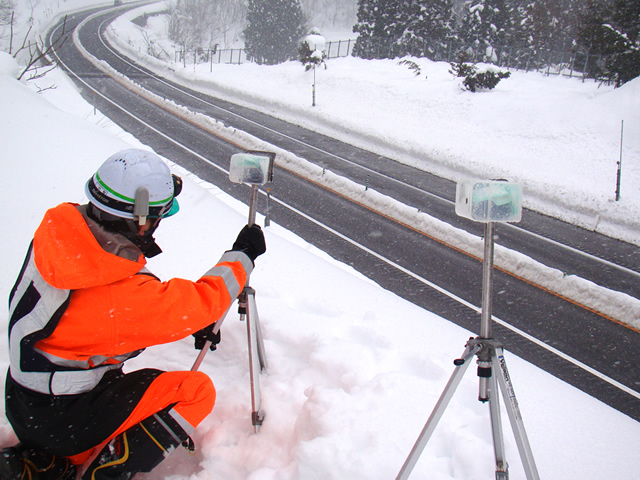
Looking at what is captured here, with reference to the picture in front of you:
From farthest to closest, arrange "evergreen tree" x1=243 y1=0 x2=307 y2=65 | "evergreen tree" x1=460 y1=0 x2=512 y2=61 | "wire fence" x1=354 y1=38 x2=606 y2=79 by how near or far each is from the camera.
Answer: "evergreen tree" x1=243 y1=0 x2=307 y2=65 < "evergreen tree" x1=460 y1=0 x2=512 y2=61 < "wire fence" x1=354 y1=38 x2=606 y2=79

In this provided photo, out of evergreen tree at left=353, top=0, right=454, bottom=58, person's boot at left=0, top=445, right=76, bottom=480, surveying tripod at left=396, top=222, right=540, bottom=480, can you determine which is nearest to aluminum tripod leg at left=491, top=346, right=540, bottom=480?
surveying tripod at left=396, top=222, right=540, bottom=480

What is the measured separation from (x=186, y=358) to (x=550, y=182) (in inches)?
478

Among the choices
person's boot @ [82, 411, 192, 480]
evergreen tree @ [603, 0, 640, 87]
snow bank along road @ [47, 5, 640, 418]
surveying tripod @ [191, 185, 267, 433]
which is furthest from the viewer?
evergreen tree @ [603, 0, 640, 87]

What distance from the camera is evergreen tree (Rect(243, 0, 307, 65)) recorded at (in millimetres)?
48969

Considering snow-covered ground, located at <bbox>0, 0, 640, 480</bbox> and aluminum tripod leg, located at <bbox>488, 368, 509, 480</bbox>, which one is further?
snow-covered ground, located at <bbox>0, 0, 640, 480</bbox>

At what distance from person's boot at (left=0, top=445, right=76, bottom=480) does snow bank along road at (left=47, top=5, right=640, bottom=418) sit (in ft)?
17.2

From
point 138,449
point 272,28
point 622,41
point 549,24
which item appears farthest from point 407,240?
point 272,28

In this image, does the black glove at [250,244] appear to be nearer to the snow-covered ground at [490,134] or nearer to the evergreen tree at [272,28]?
the snow-covered ground at [490,134]

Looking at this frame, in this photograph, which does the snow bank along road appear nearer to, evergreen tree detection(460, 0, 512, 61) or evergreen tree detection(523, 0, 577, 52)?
evergreen tree detection(460, 0, 512, 61)

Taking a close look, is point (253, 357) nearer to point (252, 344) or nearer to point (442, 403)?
Result: point (252, 344)

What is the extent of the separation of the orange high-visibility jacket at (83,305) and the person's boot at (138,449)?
350mm

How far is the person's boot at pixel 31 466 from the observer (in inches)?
80.7

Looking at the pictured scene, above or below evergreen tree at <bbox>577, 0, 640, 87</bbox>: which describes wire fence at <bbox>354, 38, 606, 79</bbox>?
above

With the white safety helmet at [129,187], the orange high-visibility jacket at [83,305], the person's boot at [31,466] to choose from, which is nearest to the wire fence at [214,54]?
the white safety helmet at [129,187]
